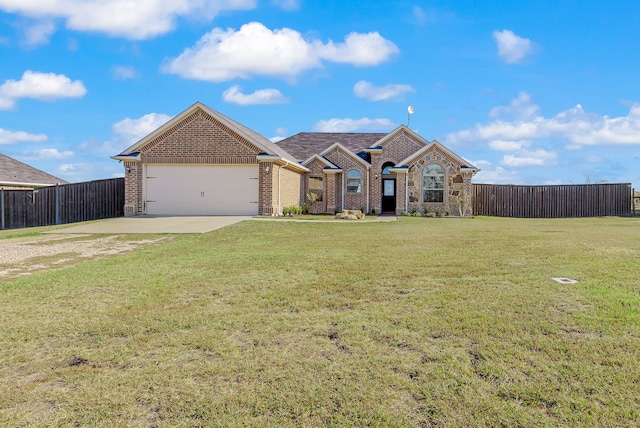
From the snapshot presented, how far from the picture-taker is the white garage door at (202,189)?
1992cm

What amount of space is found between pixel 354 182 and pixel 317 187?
2095 millimetres

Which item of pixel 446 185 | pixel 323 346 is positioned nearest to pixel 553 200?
pixel 446 185

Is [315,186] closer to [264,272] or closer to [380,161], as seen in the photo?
[380,161]

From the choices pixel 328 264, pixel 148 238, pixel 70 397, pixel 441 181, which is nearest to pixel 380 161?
pixel 441 181

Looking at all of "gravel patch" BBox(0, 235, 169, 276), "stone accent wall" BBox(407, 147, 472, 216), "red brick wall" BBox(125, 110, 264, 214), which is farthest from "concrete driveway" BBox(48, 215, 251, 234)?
"stone accent wall" BBox(407, 147, 472, 216)

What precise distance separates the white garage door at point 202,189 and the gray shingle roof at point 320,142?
746cm

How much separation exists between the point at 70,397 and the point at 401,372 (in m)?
2.28

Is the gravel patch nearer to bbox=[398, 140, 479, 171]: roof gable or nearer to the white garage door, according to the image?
the white garage door

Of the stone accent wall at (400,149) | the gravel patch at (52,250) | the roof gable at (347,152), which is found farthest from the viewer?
the stone accent wall at (400,149)

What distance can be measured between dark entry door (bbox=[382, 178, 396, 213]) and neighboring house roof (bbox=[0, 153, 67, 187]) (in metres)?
19.4

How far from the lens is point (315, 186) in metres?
26.0

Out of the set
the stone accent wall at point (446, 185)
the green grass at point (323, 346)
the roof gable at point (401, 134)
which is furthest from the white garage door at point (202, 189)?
the green grass at point (323, 346)

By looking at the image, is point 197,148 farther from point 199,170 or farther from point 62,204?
point 62,204

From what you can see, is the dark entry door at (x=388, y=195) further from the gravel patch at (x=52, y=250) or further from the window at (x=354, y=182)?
the gravel patch at (x=52, y=250)
